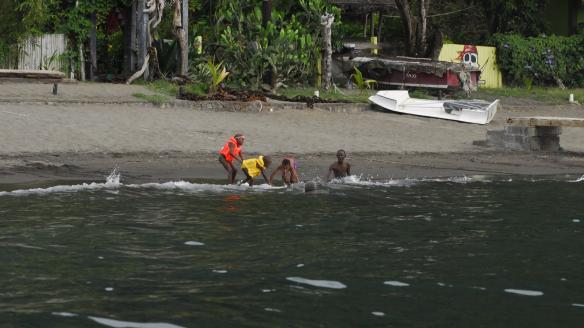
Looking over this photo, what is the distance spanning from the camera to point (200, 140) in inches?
888

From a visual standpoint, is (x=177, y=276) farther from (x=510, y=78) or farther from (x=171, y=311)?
(x=510, y=78)

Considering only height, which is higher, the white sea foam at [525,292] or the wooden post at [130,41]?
the wooden post at [130,41]

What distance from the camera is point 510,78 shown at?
37750 millimetres

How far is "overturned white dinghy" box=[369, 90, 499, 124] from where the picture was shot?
28.3m

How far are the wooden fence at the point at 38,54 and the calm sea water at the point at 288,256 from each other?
12.9 meters

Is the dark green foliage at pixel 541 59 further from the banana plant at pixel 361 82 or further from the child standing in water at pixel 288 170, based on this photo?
the child standing in water at pixel 288 170

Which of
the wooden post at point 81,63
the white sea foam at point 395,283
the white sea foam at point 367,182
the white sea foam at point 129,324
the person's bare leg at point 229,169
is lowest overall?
the white sea foam at point 129,324

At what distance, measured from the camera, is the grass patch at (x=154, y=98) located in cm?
2627

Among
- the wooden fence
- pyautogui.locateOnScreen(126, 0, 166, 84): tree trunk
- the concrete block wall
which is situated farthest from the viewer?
pyautogui.locateOnScreen(126, 0, 166, 84): tree trunk

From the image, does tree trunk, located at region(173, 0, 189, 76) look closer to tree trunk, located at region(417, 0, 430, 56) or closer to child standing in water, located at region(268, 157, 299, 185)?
tree trunk, located at region(417, 0, 430, 56)

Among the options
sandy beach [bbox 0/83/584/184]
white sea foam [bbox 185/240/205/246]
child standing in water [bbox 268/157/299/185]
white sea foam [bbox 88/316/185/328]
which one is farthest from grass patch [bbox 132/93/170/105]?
white sea foam [bbox 88/316/185/328]

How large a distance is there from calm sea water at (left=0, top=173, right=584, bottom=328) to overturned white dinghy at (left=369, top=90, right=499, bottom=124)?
360 inches

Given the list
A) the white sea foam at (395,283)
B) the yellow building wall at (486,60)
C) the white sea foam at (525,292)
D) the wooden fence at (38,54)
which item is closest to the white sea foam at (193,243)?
the white sea foam at (395,283)

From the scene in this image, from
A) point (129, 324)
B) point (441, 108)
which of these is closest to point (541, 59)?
point (441, 108)
